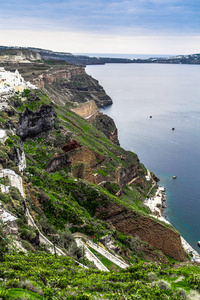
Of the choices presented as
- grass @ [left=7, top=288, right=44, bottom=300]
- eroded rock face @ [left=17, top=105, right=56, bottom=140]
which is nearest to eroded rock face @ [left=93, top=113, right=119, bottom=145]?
eroded rock face @ [left=17, top=105, right=56, bottom=140]

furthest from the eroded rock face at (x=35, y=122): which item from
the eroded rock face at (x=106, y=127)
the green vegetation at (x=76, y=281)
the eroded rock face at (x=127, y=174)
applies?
the eroded rock face at (x=106, y=127)

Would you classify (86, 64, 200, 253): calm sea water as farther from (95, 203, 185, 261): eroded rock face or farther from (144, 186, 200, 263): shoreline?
(95, 203, 185, 261): eroded rock face

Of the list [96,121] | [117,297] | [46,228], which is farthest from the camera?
[96,121]

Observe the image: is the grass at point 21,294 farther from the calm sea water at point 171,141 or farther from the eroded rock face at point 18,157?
the calm sea water at point 171,141

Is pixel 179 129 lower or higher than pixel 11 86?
lower

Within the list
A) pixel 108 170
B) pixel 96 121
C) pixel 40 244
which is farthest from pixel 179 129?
pixel 40 244

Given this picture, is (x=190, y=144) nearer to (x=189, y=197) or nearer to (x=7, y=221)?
(x=189, y=197)

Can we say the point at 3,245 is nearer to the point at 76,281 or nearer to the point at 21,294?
the point at 21,294
